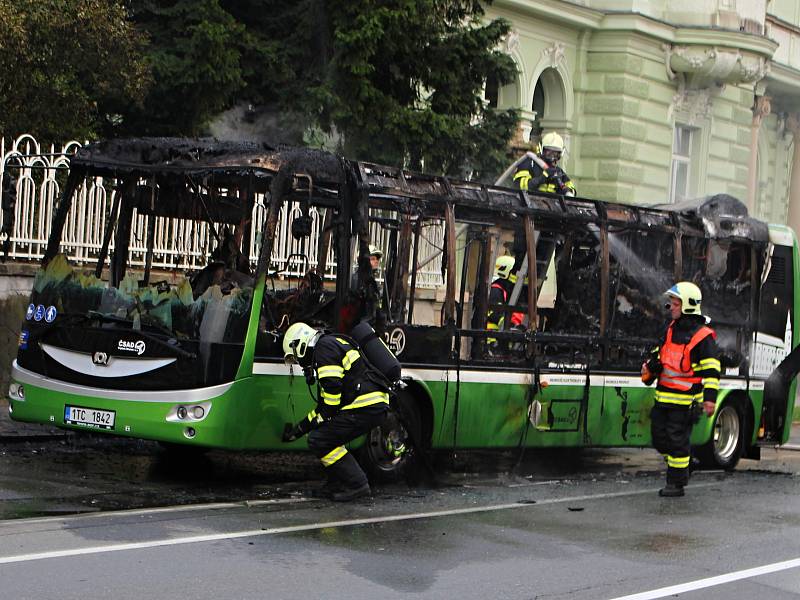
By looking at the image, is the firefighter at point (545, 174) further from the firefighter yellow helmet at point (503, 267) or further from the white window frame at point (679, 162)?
the white window frame at point (679, 162)

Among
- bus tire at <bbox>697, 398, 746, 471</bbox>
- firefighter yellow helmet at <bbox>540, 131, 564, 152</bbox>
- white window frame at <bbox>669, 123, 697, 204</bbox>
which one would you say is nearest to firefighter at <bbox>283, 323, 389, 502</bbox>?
firefighter yellow helmet at <bbox>540, 131, 564, 152</bbox>

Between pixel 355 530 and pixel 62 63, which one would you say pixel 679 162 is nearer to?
pixel 62 63

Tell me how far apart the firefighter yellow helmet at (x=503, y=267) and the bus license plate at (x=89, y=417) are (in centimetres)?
356

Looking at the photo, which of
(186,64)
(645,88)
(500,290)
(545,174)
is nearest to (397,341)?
(500,290)

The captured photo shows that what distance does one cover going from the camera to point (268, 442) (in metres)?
11.1

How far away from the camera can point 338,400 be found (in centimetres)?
1059

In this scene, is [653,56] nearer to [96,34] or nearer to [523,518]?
[96,34]

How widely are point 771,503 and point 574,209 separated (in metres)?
3.23

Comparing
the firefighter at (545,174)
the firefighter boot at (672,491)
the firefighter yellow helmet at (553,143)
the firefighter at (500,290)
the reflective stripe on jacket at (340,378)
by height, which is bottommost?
the firefighter boot at (672,491)

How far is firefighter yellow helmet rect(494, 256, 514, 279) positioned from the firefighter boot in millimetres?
2213

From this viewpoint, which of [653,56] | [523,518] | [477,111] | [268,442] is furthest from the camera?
[653,56]

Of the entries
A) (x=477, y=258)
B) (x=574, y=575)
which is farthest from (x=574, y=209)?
(x=574, y=575)

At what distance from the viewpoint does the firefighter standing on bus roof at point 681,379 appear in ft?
39.8

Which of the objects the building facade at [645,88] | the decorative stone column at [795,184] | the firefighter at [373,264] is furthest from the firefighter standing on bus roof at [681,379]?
the decorative stone column at [795,184]
